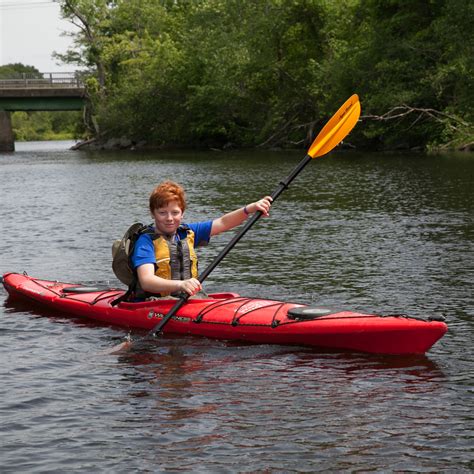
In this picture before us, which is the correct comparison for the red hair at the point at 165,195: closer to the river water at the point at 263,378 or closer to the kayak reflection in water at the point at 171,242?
the kayak reflection in water at the point at 171,242

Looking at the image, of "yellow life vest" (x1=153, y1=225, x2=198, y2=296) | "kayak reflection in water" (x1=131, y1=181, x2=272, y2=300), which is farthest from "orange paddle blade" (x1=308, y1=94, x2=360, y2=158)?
"yellow life vest" (x1=153, y1=225, x2=198, y2=296)

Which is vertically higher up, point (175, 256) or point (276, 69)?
point (276, 69)

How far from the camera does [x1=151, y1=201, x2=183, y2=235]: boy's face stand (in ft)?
22.7

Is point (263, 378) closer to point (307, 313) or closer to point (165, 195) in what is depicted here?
point (307, 313)

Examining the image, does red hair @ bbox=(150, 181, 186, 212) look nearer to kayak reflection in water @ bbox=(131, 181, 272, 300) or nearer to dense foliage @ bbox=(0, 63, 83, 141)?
kayak reflection in water @ bbox=(131, 181, 272, 300)

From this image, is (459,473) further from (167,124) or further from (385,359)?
(167,124)

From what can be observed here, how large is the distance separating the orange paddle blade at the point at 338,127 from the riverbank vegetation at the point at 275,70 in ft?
55.9

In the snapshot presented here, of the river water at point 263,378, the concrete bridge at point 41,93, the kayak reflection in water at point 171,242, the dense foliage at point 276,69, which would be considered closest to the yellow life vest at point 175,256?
the kayak reflection in water at point 171,242

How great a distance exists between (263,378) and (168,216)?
1.59 m

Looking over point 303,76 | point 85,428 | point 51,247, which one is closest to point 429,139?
point 303,76

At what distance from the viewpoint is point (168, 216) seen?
6.95 metres

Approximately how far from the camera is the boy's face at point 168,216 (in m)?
6.92

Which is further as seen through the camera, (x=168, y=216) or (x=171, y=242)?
(x=171, y=242)

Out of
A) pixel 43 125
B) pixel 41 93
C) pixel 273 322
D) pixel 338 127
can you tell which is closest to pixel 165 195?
pixel 273 322
